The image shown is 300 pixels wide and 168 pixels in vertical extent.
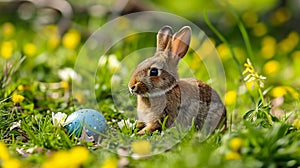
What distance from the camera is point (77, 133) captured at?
338 centimetres

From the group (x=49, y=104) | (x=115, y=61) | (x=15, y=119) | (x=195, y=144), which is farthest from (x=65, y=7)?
(x=195, y=144)

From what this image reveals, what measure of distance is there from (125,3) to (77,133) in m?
3.31

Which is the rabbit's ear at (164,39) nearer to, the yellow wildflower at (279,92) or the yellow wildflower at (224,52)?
the yellow wildflower at (279,92)

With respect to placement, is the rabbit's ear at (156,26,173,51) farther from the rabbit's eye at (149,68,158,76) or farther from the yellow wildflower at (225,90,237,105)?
the yellow wildflower at (225,90,237,105)

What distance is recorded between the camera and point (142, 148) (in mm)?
2895

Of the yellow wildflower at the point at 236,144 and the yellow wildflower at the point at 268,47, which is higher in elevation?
the yellow wildflower at the point at 268,47

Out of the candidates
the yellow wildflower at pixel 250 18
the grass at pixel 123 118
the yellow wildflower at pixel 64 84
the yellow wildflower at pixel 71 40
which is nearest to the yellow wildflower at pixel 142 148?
the grass at pixel 123 118

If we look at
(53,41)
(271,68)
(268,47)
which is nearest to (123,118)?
(271,68)

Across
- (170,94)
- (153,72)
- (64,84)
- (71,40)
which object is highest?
(71,40)

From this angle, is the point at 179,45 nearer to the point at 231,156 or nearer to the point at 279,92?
the point at 231,156

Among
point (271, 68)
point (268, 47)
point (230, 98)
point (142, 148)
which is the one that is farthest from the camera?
point (268, 47)

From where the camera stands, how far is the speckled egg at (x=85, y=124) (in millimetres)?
3363

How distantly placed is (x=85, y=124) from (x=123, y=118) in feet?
1.69

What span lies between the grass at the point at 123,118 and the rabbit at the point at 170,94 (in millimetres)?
119
